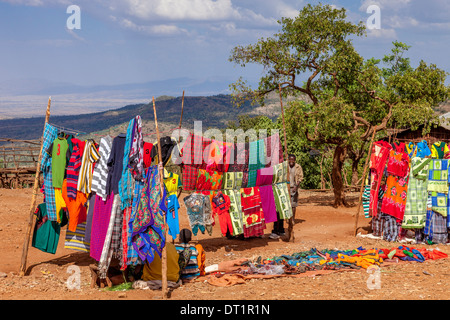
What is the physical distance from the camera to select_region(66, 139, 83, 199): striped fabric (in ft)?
25.1

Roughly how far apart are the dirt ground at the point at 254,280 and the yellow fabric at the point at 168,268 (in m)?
0.27

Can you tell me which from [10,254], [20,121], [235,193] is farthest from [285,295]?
[20,121]

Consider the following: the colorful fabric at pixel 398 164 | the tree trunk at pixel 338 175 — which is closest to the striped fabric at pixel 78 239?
the colorful fabric at pixel 398 164

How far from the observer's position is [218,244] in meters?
9.73

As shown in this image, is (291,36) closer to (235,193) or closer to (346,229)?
(346,229)

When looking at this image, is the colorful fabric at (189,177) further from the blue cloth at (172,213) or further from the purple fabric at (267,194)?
the purple fabric at (267,194)

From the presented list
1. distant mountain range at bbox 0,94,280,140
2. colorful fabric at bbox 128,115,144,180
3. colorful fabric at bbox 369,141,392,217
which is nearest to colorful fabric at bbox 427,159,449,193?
colorful fabric at bbox 369,141,392,217

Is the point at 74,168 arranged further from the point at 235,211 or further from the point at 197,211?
the point at 235,211

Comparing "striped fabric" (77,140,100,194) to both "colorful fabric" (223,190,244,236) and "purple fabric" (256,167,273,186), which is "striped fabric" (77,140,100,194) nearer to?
"colorful fabric" (223,190,244,236)

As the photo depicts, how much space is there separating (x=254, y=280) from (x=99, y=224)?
2441 millimetres

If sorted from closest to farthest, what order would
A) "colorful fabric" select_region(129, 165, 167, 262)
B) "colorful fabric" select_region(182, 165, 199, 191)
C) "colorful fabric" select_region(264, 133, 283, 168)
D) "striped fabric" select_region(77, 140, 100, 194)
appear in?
"colorful fabric" select_region(129, 165, 167, 262), "striped fabric" select_region(77, 140, 100, 194), "colorful fabric" select_region(182, 165, 199, 191), "colorful fabric" select_region(264, 133, 283, 168)

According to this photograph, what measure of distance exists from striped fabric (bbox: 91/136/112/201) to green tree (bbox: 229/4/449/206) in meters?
8.18

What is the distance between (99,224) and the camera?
7.22 metres

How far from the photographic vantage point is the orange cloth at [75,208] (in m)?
7.65
